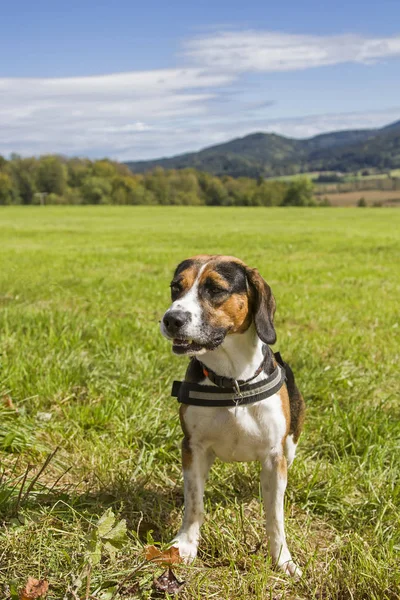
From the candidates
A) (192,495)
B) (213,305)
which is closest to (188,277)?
(213,305)

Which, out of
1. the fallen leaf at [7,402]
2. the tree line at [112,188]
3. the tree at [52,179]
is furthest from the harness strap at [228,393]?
the tree at [52,179]

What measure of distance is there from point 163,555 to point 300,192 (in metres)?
92.5

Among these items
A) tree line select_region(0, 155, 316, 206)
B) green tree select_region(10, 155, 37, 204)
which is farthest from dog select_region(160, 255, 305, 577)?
green tree select_region(10, 155, 37, 204)

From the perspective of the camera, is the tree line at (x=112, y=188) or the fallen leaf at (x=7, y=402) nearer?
the fallen leaf at (x=7, y=402)

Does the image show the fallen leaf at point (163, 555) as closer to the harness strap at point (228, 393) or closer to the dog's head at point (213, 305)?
the harness strap at point (228, 393)

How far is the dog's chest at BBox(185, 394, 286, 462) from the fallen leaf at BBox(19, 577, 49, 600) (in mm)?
1106

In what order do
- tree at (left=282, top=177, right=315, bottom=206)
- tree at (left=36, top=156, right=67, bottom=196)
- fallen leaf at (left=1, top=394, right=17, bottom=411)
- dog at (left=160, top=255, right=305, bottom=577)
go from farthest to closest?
1. tree at (left=36, top=156, right=67, bottom=196)
2. tree at (left=282, top=177, right=315, bottom=206)
3. fallen leaf at (left=1, top=394, right=17, bottom=411)
4. dog at (left=160, top=255, right=305, bottom=577)

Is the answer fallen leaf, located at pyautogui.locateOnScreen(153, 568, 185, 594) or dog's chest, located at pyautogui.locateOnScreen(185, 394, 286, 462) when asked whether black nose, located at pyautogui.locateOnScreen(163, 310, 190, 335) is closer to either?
dog's chest, located at pyautogui.locateOnScreen(185, 394, 286, 462)

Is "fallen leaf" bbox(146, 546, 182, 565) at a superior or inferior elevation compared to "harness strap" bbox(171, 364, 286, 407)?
inferior

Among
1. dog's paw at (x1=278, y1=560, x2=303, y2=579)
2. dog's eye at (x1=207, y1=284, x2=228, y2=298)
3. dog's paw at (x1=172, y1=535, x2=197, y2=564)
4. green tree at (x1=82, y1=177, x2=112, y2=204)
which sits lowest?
green tree at (x1=82, y1=177, x2=112, y2=204)

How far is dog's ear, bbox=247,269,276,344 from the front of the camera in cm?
327

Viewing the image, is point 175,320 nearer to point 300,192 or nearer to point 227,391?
point 227,391

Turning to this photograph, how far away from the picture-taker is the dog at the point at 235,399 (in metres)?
3.27

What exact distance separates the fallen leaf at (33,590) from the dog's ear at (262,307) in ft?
5.18
